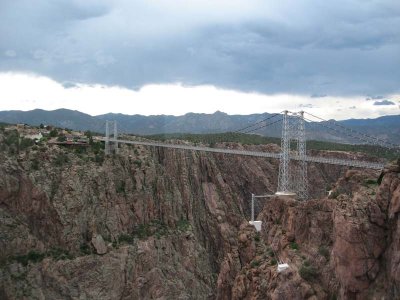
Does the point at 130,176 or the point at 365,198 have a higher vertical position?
the point at 365,198

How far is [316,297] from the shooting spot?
2455cm

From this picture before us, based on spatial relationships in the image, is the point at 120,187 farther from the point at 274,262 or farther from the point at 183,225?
the point at 274,262

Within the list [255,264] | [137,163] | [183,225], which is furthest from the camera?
[183,225]

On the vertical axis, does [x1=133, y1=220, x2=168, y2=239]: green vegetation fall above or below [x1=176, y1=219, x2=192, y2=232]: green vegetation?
above

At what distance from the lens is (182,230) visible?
81000mm

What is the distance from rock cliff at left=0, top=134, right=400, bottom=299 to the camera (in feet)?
75.4

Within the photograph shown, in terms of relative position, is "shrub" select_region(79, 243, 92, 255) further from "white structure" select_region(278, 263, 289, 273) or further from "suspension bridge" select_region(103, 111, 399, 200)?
"white structure" select_region(278, 263, 289, 273)

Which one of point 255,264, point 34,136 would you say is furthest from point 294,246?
point 34,136

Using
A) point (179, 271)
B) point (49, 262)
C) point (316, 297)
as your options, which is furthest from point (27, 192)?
point (316, 297)

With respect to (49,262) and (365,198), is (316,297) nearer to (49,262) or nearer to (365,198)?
(365,198)

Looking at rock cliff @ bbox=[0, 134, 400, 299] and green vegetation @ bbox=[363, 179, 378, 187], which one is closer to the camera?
rock cliff @ bbox=[0, 134, 400, 299]

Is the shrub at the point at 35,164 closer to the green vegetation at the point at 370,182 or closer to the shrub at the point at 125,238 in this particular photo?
the shrub at the point at 125,238

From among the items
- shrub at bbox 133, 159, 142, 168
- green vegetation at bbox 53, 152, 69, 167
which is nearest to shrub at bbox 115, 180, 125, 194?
shrub at bbox 133, 159, 142, 168

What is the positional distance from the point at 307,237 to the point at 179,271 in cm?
4779
